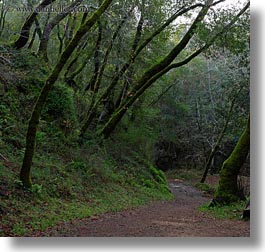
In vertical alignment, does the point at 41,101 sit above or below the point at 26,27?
below

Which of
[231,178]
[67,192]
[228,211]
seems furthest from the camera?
[231,178]

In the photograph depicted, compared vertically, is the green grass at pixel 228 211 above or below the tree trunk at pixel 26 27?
below

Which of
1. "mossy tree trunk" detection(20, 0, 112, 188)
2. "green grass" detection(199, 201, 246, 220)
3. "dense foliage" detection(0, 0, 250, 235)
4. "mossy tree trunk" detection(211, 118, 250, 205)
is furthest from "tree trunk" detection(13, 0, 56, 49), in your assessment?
"green grass" detection(199, 201, 246, 220)

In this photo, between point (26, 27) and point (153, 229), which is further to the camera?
point (26, 27)

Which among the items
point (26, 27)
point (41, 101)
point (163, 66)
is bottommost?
point (41, 101)

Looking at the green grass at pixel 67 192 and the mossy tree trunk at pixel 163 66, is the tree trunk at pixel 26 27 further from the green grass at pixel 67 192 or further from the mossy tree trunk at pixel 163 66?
the green grass at pixel 67 192

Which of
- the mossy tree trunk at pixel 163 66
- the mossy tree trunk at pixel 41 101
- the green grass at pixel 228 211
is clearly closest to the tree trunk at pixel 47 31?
the mossy tree trunk at pixel 163 66

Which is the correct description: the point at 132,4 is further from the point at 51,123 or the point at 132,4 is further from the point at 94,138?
the point at 94,138

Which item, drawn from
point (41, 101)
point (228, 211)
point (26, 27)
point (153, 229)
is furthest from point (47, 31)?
point (153, 229)

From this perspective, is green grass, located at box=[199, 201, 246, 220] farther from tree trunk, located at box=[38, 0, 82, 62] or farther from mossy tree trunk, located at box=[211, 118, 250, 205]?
tree trunk, located at box=[38, 0, 82, 62]

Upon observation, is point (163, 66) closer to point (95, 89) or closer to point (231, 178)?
point (95, 89)

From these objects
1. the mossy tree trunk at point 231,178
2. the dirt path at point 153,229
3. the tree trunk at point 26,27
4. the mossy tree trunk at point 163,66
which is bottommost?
the dirt path at point 153,229

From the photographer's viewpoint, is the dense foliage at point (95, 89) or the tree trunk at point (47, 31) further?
the tree trunk at point (47, 31)

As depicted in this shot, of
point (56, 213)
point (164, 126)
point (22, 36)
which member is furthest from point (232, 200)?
point (164, 126)
